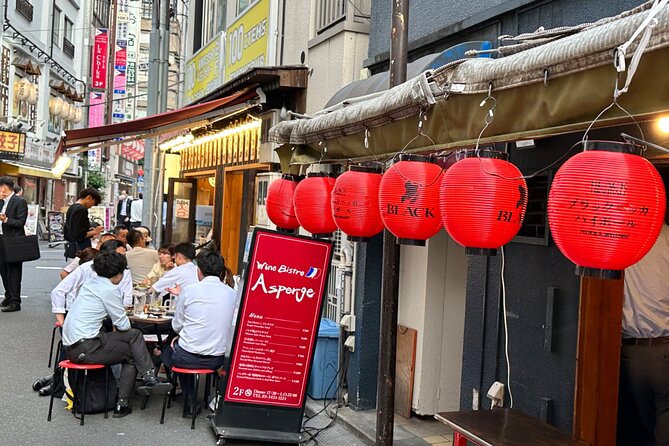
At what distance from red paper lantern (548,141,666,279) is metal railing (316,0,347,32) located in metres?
6.78

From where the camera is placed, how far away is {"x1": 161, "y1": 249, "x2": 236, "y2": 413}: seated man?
736 cm

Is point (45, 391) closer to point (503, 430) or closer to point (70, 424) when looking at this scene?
point (70, 424)

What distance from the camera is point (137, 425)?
739cm

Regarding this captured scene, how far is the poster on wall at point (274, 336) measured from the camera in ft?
22.4

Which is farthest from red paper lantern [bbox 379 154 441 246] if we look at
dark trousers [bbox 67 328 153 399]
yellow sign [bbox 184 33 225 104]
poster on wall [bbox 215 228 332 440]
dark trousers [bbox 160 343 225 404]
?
yellow sign [bbox 184 33 225 104]

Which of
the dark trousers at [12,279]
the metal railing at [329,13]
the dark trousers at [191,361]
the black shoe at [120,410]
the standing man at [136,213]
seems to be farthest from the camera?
the standing man at [136,213]

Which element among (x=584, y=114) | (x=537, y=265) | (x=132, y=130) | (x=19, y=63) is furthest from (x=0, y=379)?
(x=19, y=63)

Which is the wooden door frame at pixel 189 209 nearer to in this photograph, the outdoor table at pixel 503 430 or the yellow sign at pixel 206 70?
the yellow sign at pixel 206 70

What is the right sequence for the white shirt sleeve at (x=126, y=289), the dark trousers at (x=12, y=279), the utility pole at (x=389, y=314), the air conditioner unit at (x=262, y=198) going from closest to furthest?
the utility pole at (x=389, y=314) < the white shirt sleeve at (x=126, y=289) < the air conditioner unit at (x=262, y=198) < the dark trousers at (x=12, y=279)

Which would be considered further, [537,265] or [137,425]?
[137,425]

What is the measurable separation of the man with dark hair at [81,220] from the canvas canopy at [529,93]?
7573 mm

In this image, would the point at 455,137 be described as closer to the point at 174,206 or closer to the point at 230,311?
the point at 230,311

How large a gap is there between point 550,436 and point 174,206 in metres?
14.9

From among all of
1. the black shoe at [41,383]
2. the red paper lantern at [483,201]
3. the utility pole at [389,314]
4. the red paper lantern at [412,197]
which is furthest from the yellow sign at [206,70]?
the red paper lantern at [483,201]
